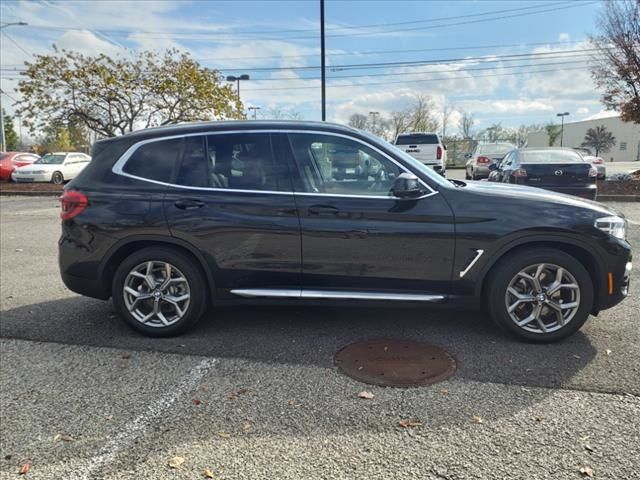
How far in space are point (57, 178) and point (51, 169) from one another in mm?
465

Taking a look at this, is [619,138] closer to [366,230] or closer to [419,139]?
[419,139]

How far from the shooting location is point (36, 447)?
8.43 ft

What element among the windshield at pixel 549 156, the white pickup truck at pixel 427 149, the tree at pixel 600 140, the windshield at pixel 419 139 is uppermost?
A: the tree at pixel 600 140

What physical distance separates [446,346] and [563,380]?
0.87m

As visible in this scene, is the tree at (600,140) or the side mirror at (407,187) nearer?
the side mirror at (407,187)

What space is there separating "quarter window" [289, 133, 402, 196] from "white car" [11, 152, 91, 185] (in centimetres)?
1817

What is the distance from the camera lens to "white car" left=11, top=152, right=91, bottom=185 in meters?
19.7

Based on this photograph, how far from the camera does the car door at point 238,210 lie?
12.4 ft

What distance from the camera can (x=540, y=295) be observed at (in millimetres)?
3676

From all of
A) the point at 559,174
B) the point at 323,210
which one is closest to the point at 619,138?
the point at 559,174

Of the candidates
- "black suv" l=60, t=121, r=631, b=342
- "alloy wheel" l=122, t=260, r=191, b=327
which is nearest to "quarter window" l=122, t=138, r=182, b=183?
"black suv" l=60, t=121, r=631, b=342

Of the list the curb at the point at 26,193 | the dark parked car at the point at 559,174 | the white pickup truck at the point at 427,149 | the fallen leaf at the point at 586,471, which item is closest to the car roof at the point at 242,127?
the fallen leaf at the point at 586,471

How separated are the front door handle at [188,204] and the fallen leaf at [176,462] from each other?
201cm

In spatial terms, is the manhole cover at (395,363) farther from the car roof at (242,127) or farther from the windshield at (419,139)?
the windshield at (419,139)
